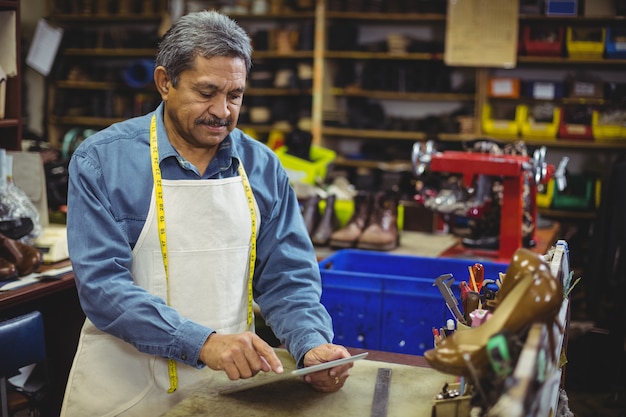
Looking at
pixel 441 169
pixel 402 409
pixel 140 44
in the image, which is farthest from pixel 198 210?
pixel 140 44

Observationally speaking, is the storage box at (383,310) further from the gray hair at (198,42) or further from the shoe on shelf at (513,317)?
the shoe on shelf at (513,317)

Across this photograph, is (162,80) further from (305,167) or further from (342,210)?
(305,167)

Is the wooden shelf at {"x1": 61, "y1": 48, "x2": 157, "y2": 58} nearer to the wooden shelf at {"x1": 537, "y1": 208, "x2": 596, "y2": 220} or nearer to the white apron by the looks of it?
the wooden shelf at {"x1": 537, "y1": 208, "x2": 596, "y2": 220}

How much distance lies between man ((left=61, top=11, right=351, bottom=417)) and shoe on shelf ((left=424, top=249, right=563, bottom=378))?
44 centimetres

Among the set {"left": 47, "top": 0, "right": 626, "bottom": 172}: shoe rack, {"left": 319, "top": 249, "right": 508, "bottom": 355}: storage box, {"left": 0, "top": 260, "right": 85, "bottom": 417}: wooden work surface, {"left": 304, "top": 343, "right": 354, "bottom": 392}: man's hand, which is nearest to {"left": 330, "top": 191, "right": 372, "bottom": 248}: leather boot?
{"left": 319, "top": 249, "right": 508, "bottom": 355}: storage box

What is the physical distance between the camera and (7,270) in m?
2.57

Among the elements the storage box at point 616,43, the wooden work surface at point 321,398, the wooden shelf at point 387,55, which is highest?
the storage box at point 616,43

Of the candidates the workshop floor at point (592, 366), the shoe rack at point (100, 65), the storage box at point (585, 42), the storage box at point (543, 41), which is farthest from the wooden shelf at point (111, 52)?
the workshop floor at point (592, 366)

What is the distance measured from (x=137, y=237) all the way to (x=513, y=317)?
3.25 feet

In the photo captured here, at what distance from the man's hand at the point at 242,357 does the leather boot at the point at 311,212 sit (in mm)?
1843

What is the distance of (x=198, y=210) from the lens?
1.86 m

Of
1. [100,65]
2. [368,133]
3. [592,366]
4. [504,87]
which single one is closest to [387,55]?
[368,133]

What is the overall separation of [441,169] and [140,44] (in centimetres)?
487

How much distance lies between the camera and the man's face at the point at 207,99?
1.75 m
